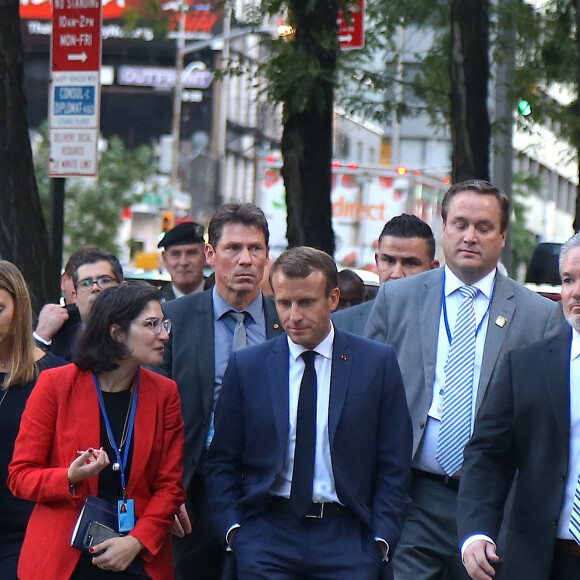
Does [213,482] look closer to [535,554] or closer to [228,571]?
[228,571]

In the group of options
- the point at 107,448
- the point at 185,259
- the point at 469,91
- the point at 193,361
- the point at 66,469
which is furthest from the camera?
the point at 469,91

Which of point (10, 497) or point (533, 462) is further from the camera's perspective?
point (10, 497)

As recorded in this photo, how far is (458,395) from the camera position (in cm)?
663

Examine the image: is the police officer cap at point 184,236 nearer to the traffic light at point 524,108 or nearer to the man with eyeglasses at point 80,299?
the man with eyeglasses at point 80,299

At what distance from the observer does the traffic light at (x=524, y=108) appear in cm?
1806

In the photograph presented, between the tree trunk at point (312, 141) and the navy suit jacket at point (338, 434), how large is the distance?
25.2 feet

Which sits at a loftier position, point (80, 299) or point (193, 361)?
point (80, 299)

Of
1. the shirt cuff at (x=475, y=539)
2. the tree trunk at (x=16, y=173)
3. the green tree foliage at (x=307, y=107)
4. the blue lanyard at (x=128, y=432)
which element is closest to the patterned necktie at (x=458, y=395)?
the shirt cuff at (x=475, y=539)

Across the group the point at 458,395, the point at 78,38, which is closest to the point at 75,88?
the point at 78,38

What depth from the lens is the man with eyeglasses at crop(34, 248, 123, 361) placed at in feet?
26.9

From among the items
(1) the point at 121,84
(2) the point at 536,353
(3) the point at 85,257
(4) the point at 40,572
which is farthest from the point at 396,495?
(1) the point at 121,84

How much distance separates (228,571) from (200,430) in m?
0.96

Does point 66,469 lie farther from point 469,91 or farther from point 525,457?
point 469,91

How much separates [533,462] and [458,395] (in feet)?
3.95
